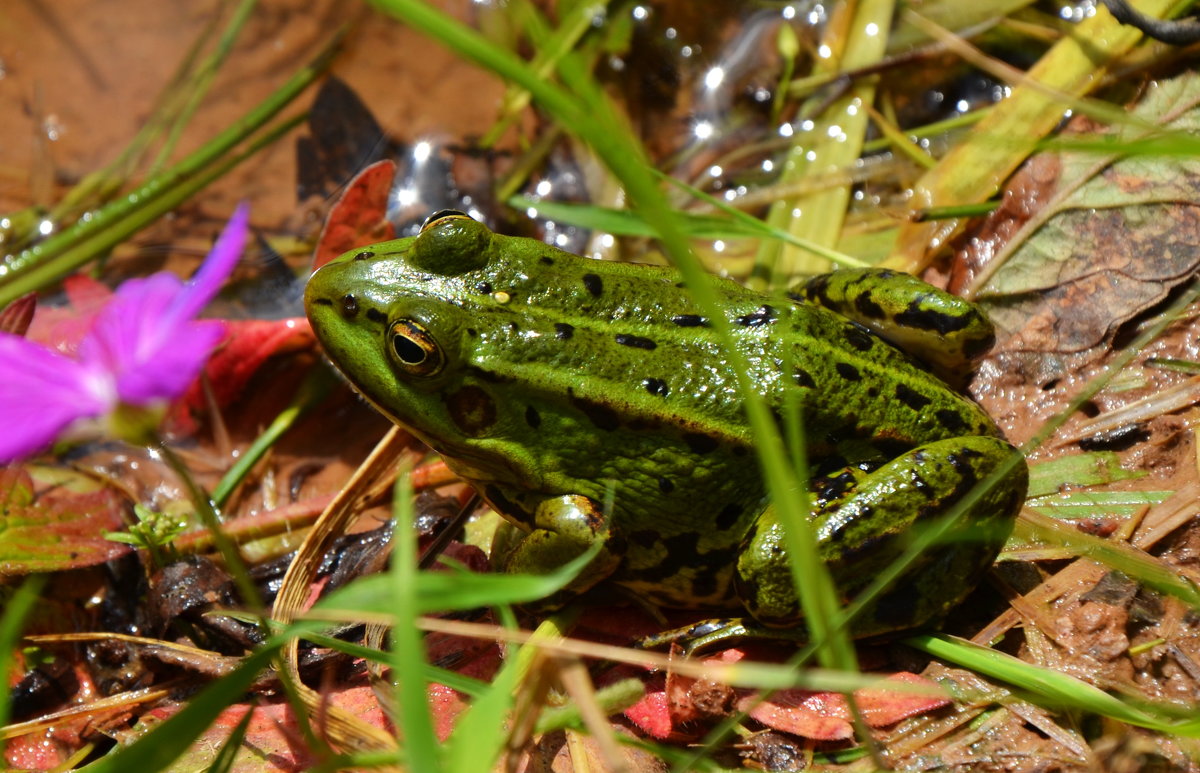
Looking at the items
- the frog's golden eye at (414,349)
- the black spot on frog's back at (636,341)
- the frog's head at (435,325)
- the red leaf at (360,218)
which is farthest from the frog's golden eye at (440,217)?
the red leaf at (360,218)

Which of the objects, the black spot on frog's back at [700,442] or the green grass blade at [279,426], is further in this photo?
the green grass blade at [279,426]

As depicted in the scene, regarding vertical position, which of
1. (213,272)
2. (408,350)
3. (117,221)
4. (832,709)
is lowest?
(832,709)

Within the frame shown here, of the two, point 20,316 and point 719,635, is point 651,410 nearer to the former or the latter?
point 719,635

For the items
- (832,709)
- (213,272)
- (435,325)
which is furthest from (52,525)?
(832,709)

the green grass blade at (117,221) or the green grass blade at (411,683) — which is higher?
the green grass blade at (117,221)

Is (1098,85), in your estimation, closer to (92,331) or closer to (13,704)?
(92,331)

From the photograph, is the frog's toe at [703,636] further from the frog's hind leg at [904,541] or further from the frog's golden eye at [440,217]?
the frog's golden eye at [440,217]

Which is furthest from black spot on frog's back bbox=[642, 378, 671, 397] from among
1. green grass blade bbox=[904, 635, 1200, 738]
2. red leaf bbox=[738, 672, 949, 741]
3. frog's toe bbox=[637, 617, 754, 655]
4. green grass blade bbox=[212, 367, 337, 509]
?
green grass blade bbox=[212, 367, 337, 509]

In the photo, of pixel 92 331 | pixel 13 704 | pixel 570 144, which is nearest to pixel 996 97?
pixel 570 144
